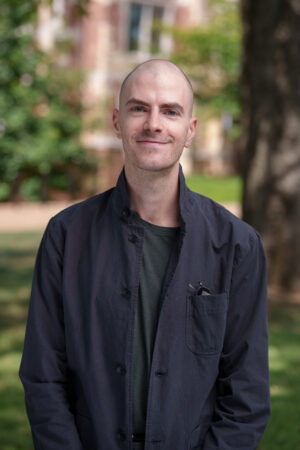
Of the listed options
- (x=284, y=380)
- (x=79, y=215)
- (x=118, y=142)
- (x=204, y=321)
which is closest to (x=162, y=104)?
(x=79, y=215)

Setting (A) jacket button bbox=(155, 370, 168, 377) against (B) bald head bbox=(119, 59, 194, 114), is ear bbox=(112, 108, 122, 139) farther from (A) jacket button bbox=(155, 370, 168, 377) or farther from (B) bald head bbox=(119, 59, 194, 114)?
(A) jacket button bbox=(155, 370, 168, 377)

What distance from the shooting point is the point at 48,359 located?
2.18 meters

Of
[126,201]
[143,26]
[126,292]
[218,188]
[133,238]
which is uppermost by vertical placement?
[143,26]

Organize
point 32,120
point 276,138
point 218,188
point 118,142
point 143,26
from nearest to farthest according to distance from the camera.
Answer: point 276,138 < point 32,120 < point 218,188 < point 118,142 < point 143,26

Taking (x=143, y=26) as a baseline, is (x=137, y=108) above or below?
below

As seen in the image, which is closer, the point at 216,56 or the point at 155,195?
the point at 155,195

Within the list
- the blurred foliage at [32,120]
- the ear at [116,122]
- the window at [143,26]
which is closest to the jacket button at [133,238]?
the ear at [116,122]

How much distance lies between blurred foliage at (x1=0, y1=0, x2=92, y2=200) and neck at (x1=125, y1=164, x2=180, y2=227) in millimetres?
16063

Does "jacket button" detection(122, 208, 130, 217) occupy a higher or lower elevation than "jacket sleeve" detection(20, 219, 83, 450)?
higher

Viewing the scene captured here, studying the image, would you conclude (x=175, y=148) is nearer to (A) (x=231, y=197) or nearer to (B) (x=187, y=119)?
(B) (x=187, y=119)

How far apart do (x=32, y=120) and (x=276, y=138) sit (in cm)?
1210

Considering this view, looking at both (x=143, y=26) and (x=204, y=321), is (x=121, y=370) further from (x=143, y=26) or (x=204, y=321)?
(x=143, y=26)

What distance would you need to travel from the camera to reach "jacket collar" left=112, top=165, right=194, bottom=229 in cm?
218

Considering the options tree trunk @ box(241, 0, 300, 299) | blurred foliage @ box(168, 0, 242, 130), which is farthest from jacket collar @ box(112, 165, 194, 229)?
blurred foliage @ box(168, 0, 242, 130)
